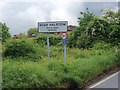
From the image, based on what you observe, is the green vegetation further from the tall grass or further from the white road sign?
the white road sign

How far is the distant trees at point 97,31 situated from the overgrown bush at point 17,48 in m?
11.6

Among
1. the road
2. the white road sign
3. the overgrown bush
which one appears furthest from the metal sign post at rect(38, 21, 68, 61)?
the overgrown bush

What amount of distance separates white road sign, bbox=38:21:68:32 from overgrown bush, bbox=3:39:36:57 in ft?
18.2

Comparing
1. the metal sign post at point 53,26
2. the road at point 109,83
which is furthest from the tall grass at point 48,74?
the metal sign post at point 53,26

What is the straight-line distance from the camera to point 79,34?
33.3 m

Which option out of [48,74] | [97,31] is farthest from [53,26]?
[97,31]

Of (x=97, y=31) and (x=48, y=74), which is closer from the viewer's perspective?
(x=48, y=74)

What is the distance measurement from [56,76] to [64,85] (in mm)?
477

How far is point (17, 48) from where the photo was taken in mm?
20453

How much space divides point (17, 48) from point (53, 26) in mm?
6399

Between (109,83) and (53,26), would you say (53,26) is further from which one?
(109,83)

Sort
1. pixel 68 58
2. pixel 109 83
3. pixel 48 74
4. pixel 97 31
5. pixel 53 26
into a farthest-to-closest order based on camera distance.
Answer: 1. pixel 97 31
2. pixel 68 58
3. pixel 109 83
4. pixel 53 26
5. pixel 48 74

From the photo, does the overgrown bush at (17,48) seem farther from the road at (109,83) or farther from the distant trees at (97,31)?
the distant trees at (97,31)

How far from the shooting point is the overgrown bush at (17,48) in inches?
784
